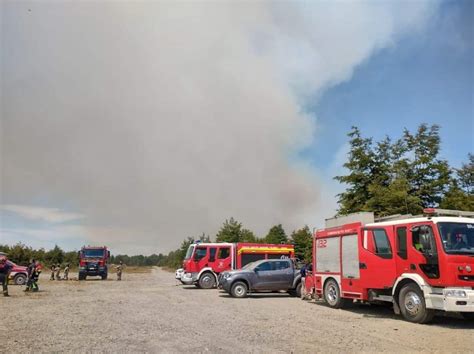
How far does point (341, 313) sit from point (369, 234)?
2712mm

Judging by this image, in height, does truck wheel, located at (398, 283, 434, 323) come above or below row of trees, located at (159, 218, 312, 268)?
below

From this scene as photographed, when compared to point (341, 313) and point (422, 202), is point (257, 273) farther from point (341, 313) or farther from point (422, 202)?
point (422, 202)

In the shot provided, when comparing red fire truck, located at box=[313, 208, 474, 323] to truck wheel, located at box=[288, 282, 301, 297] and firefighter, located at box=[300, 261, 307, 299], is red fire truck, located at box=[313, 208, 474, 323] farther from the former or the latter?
truck wheel, located at box=[288, 282, 301, 297]

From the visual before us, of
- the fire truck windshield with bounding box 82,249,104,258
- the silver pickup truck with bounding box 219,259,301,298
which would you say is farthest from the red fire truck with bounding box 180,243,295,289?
the fire truck windshield with bounding box 82,249,104,258

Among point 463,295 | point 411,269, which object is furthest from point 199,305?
point 463,295

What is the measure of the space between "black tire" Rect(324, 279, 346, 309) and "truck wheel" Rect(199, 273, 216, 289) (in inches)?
406

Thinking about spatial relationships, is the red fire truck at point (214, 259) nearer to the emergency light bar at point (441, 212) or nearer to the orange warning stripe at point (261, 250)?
the orange warning stripe at point (261, 250)

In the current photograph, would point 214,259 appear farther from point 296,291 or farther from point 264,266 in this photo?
point 296,291

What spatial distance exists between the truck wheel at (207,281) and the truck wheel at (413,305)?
14.6 metres

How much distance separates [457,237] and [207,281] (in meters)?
Answer: 16.5

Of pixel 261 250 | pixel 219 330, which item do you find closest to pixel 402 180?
pixel 261 250

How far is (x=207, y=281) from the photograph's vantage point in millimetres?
25281

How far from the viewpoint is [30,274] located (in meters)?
22.5

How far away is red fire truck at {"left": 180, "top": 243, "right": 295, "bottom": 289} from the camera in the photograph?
2525 cm
